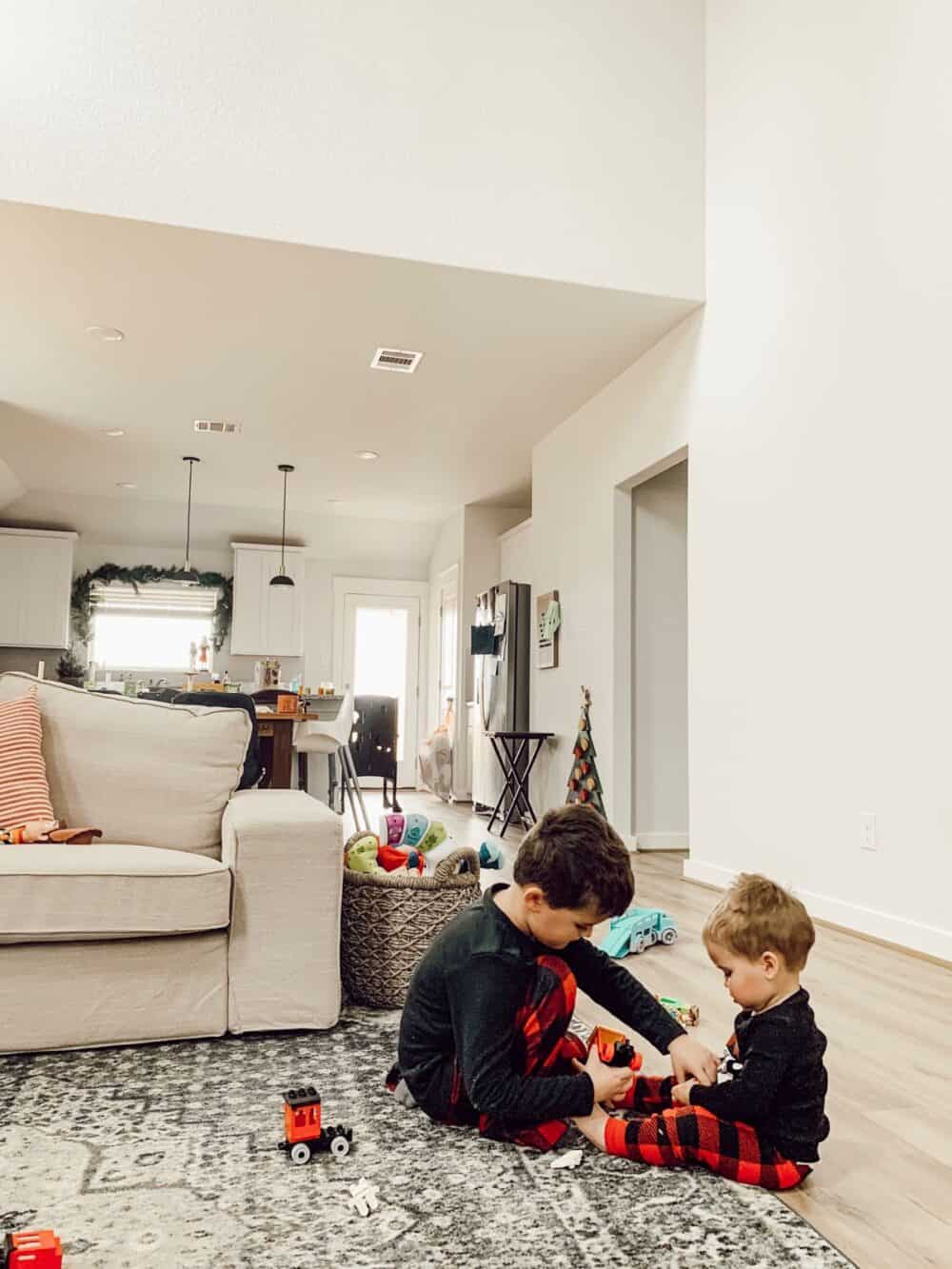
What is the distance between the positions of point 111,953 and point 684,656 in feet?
14.8

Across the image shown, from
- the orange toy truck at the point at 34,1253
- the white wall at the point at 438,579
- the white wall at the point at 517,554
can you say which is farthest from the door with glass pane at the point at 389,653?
the orange toy truck at the point at 34,1253

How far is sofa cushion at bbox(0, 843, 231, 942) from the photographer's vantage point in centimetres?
210

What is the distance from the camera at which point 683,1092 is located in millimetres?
1706

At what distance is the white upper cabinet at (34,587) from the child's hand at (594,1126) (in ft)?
29.0

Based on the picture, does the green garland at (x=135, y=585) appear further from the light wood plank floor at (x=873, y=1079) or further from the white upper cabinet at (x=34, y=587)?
the light wood plank floor at (x=873, y=1079)

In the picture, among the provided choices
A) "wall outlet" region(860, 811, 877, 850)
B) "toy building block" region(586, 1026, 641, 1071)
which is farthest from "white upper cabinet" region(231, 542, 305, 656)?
"toy building block" region(586, 1026, 641, 1071)

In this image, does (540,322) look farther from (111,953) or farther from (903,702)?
(111,953)

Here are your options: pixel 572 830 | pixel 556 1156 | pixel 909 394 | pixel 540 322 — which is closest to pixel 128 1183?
pixel 556 1156

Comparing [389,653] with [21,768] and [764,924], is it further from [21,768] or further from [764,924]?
[764,924]

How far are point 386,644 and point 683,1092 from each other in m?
9.15

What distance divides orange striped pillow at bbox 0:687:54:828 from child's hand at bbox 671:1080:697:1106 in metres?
1.64

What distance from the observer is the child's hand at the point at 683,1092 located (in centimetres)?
169

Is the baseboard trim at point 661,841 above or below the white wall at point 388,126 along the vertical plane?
below

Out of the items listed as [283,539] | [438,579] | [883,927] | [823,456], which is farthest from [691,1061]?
[283,539]
